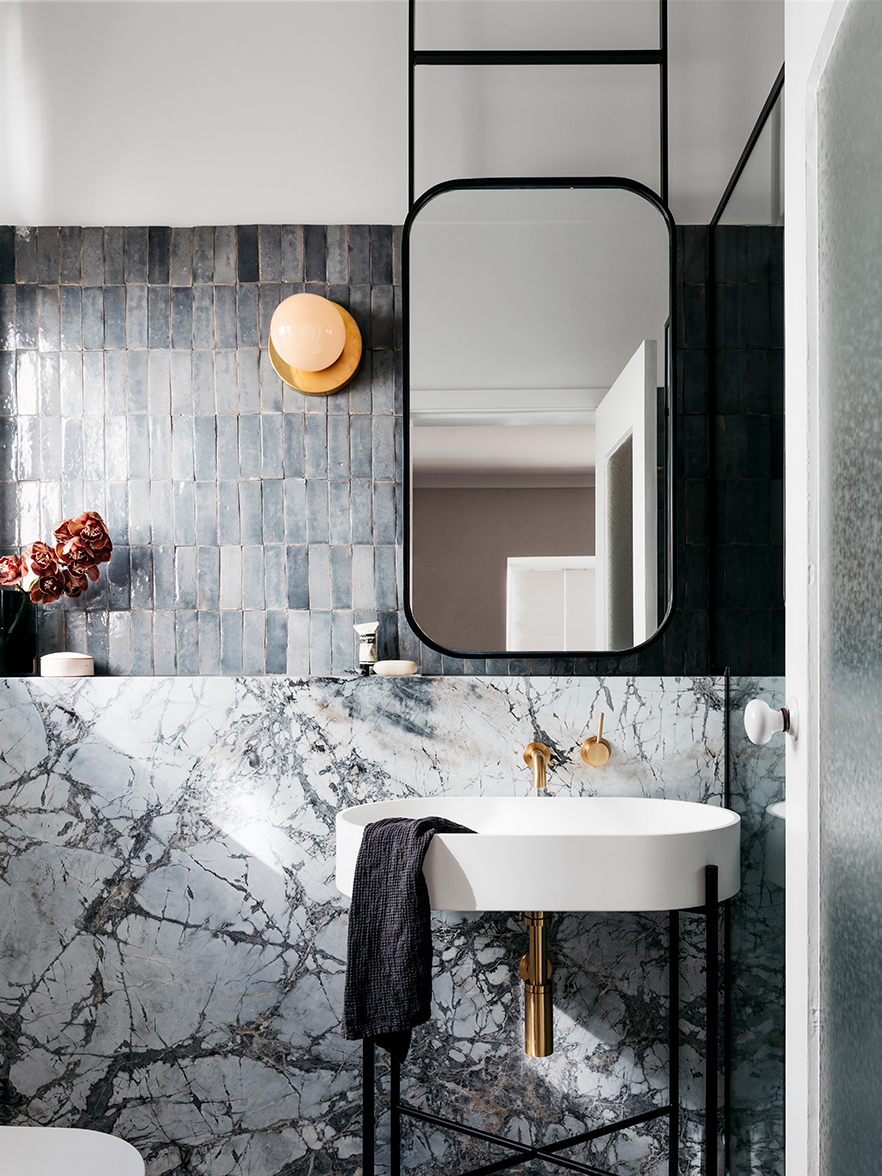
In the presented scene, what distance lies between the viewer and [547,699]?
1.78 m

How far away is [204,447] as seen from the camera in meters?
1.89

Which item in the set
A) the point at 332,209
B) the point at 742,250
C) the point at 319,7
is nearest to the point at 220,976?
the point at 332,209

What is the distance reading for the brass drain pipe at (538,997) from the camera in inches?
62.7

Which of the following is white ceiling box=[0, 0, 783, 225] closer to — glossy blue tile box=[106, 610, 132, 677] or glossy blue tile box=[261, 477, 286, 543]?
glossy blue tile box=[261, 477, 286, 543]

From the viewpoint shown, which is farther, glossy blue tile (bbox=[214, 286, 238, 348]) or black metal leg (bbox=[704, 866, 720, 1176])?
glossy blue tile (bbox=[214, 286, 238, 348])

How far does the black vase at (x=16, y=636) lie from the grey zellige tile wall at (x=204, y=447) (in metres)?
0.04

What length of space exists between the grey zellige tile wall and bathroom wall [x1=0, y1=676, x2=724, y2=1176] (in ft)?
0.48

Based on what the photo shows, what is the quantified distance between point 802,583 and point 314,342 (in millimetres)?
1168

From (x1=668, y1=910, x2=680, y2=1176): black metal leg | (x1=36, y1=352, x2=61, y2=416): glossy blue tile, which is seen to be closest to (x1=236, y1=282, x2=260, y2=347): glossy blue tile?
(x1=36, y1=352, x2=61, y2=416): glossy blue tile

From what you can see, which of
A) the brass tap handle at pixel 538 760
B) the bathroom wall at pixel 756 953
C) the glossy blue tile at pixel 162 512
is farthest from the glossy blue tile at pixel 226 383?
the bathroom wall at pixel 756 953

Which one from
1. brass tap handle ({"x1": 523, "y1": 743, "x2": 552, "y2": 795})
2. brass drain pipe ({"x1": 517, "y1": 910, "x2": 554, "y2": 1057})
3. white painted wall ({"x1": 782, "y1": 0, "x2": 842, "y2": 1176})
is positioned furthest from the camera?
brass tap handle ({"x1": 523, "y1": 743, "x2": 552, "y2": 795})

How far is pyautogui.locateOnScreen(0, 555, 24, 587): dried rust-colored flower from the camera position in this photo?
180 cm

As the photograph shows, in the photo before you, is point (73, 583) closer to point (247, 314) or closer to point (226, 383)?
point (226, 383)

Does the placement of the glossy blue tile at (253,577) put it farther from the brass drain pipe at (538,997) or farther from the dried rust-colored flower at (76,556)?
the brass drain pipe at (538,997)
